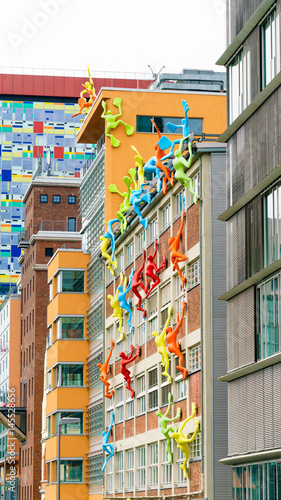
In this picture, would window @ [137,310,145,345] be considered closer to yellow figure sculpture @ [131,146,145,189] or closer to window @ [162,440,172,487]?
yellow figure sculpture @ [131,146,145,189]

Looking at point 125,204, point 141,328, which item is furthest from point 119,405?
point 125,204

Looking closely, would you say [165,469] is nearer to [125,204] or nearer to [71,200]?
[125,204]

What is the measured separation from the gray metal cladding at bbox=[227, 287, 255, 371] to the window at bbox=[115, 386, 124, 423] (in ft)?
78.6

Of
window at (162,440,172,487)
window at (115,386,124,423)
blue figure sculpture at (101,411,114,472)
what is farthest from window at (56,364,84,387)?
window at (162,440,172,487)

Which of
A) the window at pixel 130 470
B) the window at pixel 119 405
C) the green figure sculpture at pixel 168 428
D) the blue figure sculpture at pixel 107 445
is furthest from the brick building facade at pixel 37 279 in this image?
the green figure sculpture at pixel 168 428

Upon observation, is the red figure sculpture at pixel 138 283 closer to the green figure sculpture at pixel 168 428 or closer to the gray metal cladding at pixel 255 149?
the green figure sculpture at pixel 168 428

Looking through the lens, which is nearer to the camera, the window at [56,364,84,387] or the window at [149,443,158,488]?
the window at [149,443,158,488]

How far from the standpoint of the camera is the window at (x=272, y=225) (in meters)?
34.2

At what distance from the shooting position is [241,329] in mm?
37406

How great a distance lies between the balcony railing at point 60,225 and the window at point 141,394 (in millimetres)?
49504

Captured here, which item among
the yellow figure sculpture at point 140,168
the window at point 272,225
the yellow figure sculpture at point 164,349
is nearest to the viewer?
the window at point 272,225

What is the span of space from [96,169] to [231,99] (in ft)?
113

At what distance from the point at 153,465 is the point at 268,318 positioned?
2038 cm

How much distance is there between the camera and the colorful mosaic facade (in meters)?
159
